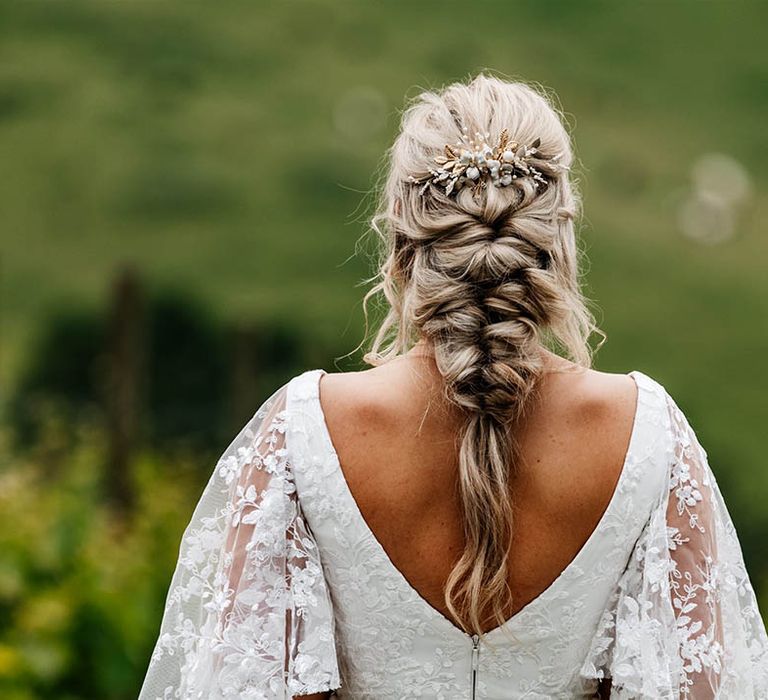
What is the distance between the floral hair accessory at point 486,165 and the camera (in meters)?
1.99

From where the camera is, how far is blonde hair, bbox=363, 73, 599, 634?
6.41 feet

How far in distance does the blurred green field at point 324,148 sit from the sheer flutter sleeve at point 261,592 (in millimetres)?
5407

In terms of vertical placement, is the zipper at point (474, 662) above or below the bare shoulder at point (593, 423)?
below

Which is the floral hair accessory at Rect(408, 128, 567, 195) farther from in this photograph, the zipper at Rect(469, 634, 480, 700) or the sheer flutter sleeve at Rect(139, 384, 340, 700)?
the zipper at Rect(469, 634, 480, 700)

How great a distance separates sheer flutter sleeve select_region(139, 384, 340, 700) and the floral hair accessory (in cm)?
50

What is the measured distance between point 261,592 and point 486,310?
69 cm

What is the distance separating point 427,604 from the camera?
202 centimetres

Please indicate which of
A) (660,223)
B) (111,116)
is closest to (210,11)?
(111,116)

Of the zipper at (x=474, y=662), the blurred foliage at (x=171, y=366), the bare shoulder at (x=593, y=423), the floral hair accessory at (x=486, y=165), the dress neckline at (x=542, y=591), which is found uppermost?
the blurred foliage at (x=171, y=366)

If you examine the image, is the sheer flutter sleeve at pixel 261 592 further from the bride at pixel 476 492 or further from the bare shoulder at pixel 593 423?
the bare shoulder at pixel 593 423

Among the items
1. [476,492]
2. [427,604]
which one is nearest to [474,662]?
[427,604]

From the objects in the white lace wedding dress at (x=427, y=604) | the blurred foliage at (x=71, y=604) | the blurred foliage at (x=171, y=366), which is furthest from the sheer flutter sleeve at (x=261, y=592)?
the blurred foliage at (x=171, y=366)

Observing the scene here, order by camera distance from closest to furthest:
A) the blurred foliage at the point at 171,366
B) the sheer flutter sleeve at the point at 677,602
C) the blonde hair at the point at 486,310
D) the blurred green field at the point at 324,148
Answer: the blonde hair at the point at 486,310 → the sheer flutter sleeve at the point at 677,602 → the blurred foliage at the point at 171,366 → the blurred green field at the point at 324,148

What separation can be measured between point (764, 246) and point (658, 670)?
702 cm
